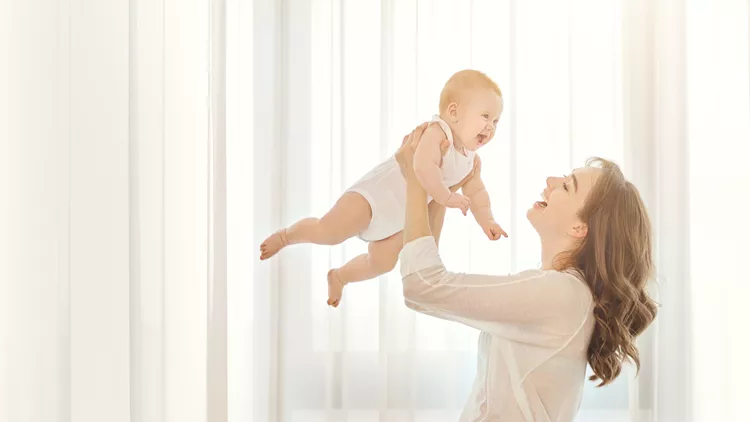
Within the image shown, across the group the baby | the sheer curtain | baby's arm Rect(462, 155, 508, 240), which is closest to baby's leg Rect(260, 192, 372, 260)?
the baby

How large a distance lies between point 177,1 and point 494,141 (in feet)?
3.68

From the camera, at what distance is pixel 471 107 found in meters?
1.33

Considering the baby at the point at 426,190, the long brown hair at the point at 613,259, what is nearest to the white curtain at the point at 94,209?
the baby at the point at 426,190

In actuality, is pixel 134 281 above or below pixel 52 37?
below

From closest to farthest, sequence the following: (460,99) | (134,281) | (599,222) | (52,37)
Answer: (52,37), (134,281), (460,99), (599,222)

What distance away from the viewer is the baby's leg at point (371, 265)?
1.49 m

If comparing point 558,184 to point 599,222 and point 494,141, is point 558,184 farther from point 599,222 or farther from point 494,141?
point 494,141

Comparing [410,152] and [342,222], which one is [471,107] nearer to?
[410,152]

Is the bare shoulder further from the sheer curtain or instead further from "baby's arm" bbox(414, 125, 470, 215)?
the sheer curtain

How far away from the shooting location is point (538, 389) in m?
1.41

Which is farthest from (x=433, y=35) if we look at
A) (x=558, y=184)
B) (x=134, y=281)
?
(x=134, y=281)

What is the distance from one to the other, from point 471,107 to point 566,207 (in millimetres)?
292

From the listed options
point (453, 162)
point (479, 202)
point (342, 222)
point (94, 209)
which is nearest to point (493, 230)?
point (479, 202)

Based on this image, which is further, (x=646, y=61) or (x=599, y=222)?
(x=646, y=61)
